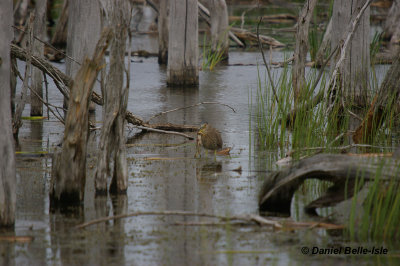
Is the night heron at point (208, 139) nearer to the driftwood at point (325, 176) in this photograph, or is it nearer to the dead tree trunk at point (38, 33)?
the driftwood at point (325, 176)

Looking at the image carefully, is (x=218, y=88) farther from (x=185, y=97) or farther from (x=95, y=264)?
(x=95, y=264)

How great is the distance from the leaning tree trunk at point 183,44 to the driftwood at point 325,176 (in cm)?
642

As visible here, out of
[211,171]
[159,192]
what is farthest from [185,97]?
[159,192]

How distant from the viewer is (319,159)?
16.0 feet

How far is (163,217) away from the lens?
493cm

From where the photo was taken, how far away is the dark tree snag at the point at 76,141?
5.09 m

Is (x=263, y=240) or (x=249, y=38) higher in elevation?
(x=249, y=38)

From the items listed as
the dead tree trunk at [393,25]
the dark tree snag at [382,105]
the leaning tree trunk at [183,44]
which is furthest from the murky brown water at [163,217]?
the dead tree trunk at [393,25]

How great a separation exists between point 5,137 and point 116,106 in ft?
3.28

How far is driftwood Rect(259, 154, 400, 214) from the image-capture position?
466 cm

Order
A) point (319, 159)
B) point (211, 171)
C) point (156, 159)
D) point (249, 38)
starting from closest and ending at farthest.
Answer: point (319, 159) < point (211, 171) < point (156, 159) < point (249, 38)

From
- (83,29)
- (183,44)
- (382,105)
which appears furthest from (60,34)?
(382,105)

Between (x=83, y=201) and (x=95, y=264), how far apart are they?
1.29 m

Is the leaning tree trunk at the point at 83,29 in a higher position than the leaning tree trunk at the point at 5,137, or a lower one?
higher
